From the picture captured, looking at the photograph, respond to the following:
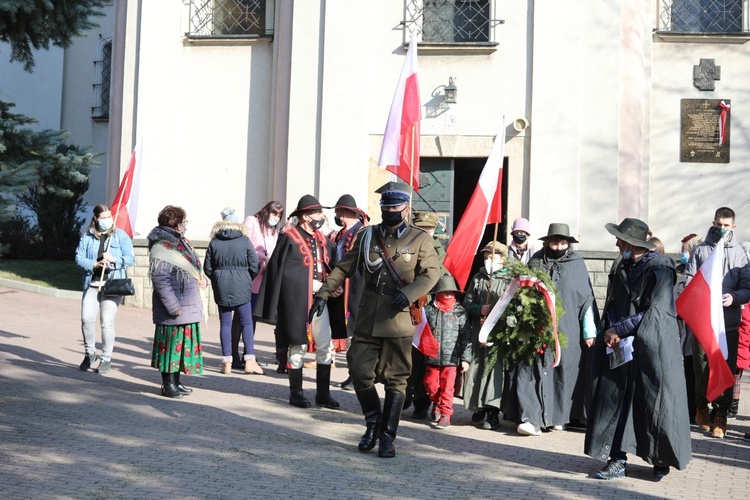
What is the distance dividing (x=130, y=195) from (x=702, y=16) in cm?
1065

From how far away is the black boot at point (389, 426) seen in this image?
766 centimetres

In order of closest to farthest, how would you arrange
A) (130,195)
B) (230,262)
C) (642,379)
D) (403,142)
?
(642,379) < (403,142) < (230,262) < (130,195)

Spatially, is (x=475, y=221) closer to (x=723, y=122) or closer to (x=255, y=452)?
(x=255, y=452)

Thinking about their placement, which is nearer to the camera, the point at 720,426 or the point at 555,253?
the point at 555,253

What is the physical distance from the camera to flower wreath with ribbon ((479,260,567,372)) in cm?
881

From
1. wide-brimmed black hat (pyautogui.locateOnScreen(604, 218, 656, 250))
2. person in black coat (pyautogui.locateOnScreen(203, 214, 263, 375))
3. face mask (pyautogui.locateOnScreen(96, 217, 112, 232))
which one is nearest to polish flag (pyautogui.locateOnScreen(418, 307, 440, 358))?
wide-brimmed black hat (pyautogui.locateOnScreen(604, 218, 656, 250))

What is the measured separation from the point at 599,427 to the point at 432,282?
152 centimetres

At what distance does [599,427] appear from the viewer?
7.35m

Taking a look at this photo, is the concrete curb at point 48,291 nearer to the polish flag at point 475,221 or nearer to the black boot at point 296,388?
the black boot at point 296,388

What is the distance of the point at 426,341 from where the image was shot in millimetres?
9086

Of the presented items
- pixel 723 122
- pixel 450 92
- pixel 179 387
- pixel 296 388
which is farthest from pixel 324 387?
pixel 723 122

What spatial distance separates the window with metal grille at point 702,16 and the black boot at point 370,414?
12073 mm

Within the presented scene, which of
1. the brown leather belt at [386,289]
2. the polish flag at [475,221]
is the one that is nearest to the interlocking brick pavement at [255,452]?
the brown leather belt at [386,289]

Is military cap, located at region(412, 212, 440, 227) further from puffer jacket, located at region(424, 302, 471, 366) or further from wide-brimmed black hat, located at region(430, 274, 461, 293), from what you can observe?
puffer jacket, located at region(424, 302, 471, 366)
